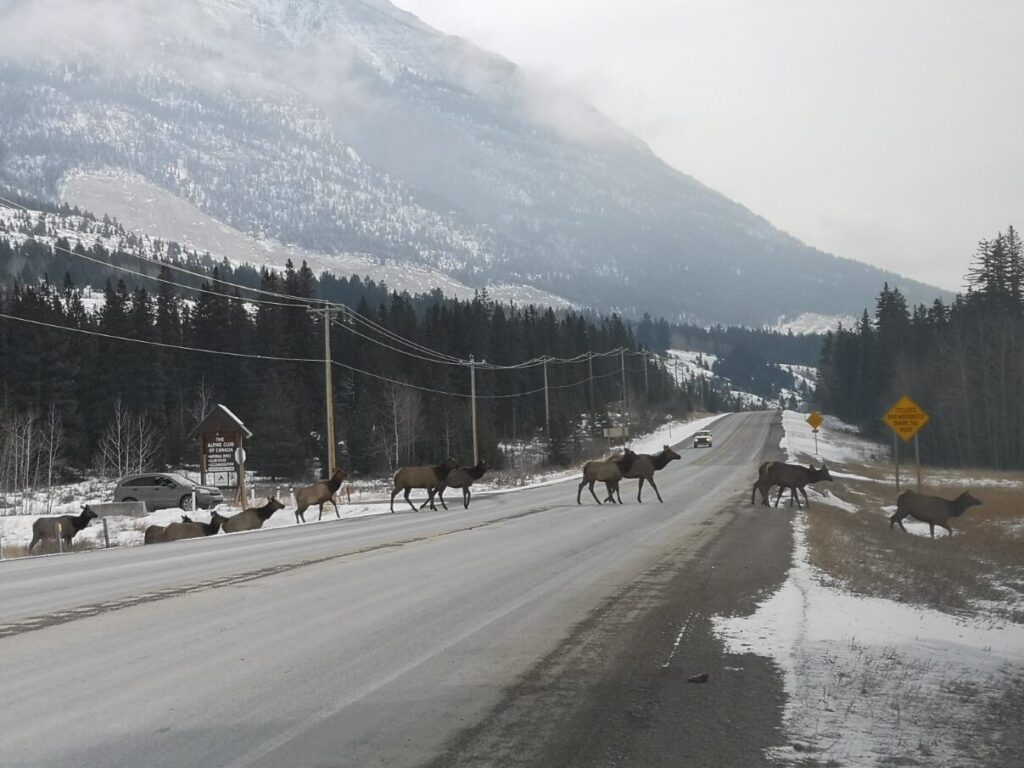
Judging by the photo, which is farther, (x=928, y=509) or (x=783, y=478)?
(x=783, y=478)

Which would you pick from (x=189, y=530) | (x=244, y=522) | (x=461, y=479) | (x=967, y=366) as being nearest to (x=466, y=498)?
(x=461, y=479)

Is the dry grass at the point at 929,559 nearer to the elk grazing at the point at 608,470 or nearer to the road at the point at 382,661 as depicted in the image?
the road at the point at 382,661

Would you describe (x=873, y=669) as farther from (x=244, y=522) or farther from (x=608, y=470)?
(x=244, y=522)

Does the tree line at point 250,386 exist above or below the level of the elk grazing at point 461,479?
above

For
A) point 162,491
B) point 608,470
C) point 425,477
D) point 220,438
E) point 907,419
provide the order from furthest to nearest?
point 220,438 < point 162,491 < point 425,477 < point 608,470 < point 907,419

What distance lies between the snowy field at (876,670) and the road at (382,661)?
304 millimetres

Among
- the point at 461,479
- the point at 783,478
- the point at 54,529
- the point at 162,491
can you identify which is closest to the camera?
the point at 54,529

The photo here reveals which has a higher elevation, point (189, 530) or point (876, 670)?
point (876, 670)

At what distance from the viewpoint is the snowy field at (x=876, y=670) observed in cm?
578

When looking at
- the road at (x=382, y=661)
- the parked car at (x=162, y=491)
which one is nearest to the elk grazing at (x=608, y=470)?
the road at (x=382, y=661)

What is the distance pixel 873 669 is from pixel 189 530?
2271 centimetres

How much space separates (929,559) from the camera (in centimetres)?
1723

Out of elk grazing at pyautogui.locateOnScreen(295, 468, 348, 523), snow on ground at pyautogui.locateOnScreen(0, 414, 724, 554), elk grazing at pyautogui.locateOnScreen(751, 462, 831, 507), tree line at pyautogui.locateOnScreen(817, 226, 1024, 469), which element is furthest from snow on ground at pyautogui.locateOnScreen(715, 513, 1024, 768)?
tree line at pyautogui.locateOnScreen(817, 226, 1024, 469)

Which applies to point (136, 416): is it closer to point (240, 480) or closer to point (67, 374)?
point (67, 374)
